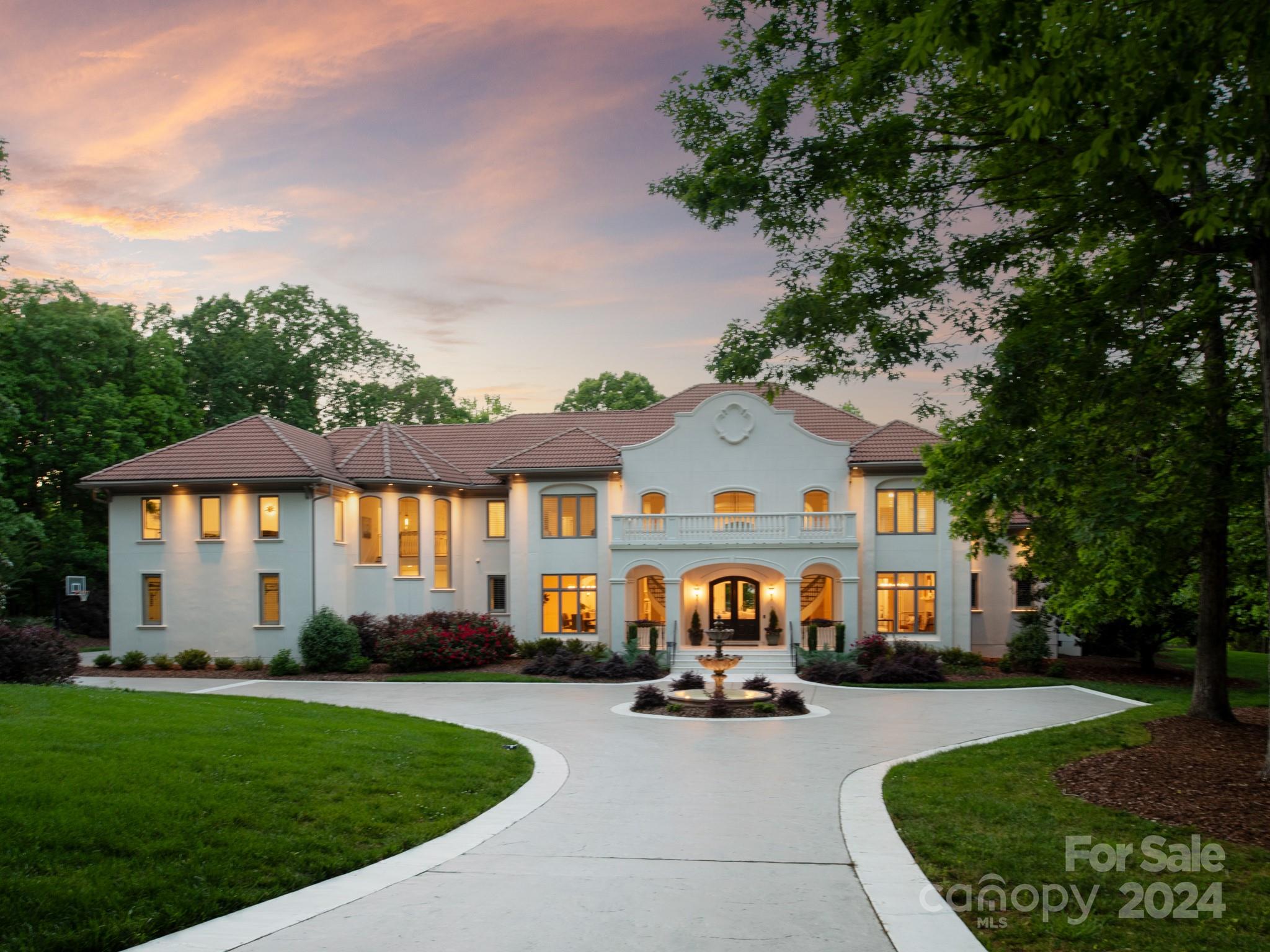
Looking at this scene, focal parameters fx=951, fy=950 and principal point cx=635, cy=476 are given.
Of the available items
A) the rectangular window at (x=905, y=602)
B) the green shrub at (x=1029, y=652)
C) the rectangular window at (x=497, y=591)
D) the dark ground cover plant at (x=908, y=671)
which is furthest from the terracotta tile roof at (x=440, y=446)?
the dark ground cover plant at (x=908, y=671)

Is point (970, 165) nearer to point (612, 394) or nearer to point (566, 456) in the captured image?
point (566, 456)

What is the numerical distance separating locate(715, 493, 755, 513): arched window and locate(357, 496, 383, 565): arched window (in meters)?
11.0

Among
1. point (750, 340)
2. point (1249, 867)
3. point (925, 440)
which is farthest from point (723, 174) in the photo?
point (925, 440)

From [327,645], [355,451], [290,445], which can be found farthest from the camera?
[355,451]

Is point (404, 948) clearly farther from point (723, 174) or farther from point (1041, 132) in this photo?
point (723, 174)

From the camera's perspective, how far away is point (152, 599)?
1164 inches

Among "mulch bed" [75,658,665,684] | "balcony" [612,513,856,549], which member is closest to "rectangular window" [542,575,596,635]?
A: "balcony" [612,513,856,549]

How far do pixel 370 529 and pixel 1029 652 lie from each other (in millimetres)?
20612

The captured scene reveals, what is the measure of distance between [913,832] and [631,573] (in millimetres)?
22926

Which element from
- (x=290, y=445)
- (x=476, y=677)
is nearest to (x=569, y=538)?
(x=476, y=677)

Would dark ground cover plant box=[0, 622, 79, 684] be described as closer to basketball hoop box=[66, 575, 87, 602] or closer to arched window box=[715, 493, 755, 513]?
basketball hoop box=[66, 575, 87, 602]

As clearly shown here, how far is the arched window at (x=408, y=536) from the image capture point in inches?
1227

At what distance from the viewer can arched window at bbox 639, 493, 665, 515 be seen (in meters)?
31.7

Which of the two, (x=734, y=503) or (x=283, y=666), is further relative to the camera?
(x=734, y=503)
